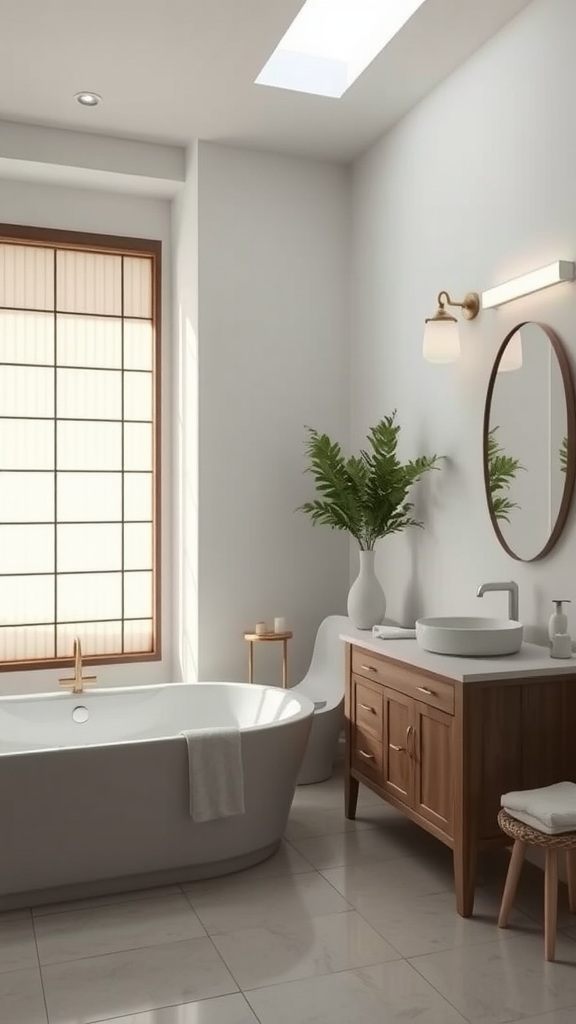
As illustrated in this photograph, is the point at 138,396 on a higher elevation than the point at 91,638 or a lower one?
higher

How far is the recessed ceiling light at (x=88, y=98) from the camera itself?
3.98 m

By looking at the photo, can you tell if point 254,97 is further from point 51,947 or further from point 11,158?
point 51,947

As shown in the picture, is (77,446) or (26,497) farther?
(77,446)

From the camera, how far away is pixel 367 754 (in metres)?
3.52

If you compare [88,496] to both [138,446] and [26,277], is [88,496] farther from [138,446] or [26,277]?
[26,277]

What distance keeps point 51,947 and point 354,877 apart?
1047 mm

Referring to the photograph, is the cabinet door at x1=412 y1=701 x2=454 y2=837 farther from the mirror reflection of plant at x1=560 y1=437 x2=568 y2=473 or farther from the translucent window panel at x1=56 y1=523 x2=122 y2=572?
the translucent window panel at x1=56 y1=523 x2=122 y2=572

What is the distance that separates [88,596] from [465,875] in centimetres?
266

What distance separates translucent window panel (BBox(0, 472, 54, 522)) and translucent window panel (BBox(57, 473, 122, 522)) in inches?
2.1

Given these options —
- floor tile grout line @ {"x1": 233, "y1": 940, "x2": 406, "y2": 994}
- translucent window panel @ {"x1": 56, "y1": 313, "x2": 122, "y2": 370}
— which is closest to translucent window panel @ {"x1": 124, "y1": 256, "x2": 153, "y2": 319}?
translucent window panel @ {"x1": 56, "y1": 313, "x2": 122, "y2": 370}

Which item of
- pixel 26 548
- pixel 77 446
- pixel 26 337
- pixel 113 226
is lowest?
pixel 26 548

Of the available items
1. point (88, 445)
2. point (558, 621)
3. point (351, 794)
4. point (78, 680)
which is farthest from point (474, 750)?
point (88, 445)

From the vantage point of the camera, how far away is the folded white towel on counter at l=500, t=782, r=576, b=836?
2.50m

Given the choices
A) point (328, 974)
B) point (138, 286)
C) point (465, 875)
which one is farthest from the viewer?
point (138, 286)
